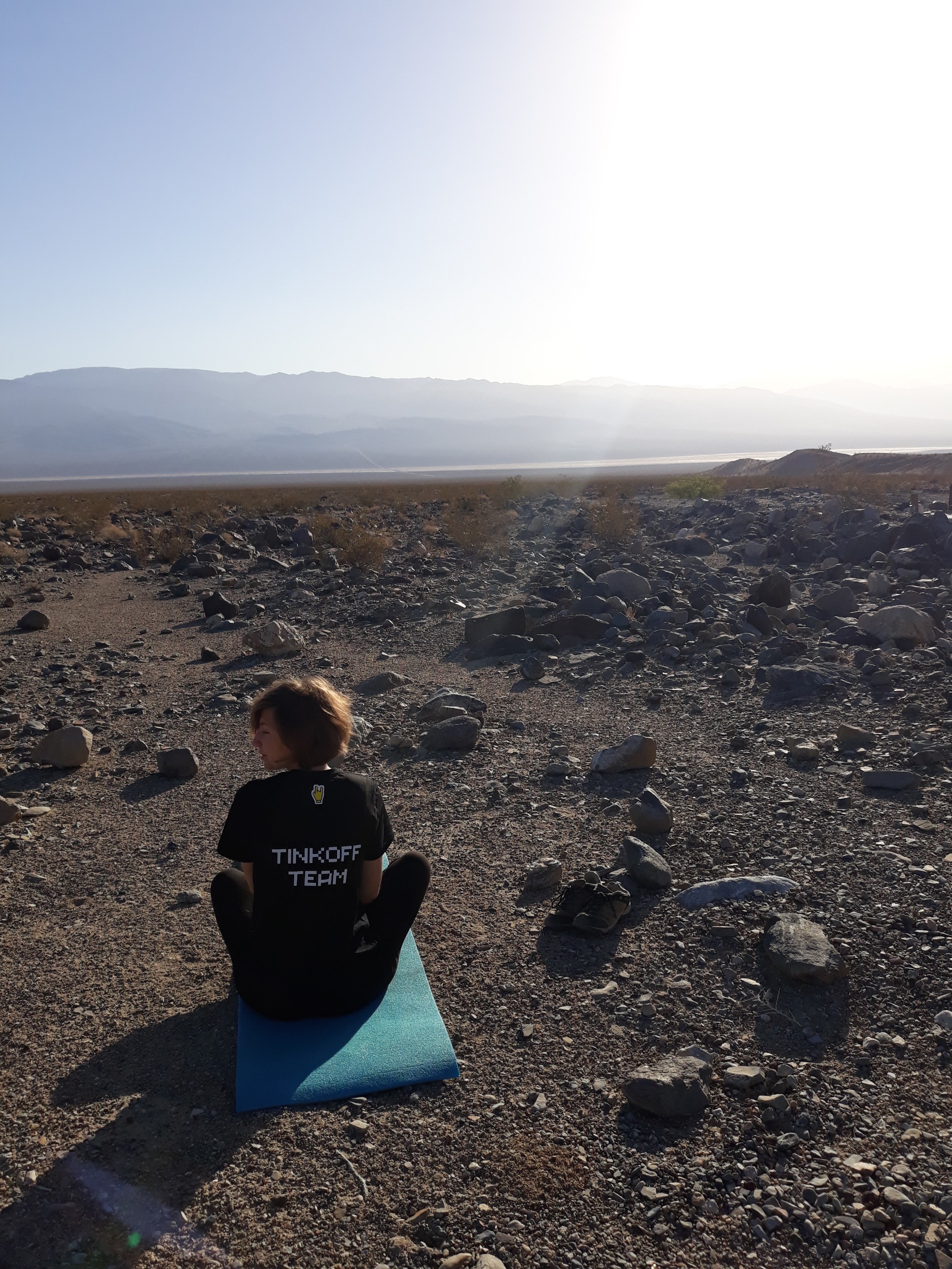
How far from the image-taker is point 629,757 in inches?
206

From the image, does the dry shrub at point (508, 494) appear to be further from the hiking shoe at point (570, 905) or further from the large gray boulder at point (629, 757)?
the hiking shoe at point (570, 905)

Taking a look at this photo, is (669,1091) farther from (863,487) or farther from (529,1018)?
(863,487)

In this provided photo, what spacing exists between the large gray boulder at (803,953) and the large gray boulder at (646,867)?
59cm

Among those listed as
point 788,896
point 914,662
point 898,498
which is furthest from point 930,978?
point 898,498

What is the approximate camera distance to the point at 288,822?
2.62 meters

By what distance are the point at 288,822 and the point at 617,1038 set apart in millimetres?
1313

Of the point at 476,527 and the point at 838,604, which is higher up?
the point at 476,527

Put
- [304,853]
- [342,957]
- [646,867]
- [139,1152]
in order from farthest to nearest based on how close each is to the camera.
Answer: [646,867]
[342,957]
[304,853]
[139,1152]

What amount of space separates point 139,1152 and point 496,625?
6.60 m

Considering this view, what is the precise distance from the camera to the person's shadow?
206 cm

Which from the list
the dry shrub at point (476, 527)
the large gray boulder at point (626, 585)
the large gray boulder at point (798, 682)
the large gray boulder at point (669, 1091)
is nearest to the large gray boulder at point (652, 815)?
the large gray boulder at point (669, 1091)

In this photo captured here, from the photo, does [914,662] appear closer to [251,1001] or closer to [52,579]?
[251,1001]

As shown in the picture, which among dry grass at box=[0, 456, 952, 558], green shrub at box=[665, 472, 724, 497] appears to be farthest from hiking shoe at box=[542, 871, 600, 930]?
green shrub at box=[665, 472, 724, 497]

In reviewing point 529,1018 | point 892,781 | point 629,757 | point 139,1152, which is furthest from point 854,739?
point 139,1152
